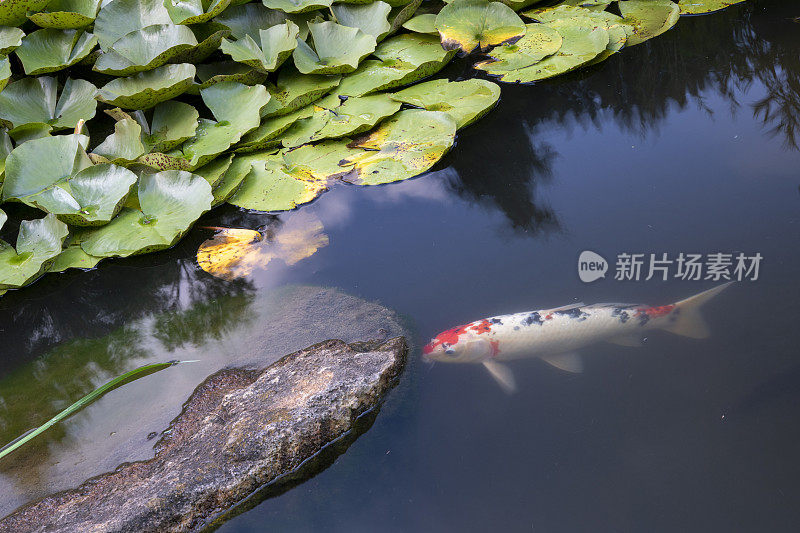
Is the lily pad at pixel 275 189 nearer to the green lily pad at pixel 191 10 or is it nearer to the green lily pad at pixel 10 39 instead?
the green lily pad at pixel 191 10

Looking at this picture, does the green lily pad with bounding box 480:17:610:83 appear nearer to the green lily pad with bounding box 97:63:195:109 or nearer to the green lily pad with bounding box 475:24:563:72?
the green lily pad with bounding box 475:24:563:72

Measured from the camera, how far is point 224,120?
4078mm

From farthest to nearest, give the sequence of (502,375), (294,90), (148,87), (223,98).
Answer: (294,90) → (223,98) → (148,87) → (502,375)

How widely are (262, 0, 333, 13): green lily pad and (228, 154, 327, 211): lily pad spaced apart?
1.41m

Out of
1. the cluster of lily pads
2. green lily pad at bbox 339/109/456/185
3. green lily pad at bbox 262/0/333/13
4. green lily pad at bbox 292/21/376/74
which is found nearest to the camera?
the cluster of lily pads

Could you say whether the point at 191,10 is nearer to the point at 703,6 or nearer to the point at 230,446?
the point at 230,446

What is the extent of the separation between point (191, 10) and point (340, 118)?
132 centimetres

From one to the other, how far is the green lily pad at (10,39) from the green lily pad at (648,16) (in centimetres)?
436

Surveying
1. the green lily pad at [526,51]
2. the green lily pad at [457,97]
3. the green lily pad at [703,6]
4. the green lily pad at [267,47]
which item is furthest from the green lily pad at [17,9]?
the green lily pad at [703,6]

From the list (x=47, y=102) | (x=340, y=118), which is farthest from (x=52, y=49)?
(x=340, y=118)

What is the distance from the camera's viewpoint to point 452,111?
416 cm

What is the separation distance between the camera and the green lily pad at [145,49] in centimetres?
394

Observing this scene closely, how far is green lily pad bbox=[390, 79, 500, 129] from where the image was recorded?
412 cm

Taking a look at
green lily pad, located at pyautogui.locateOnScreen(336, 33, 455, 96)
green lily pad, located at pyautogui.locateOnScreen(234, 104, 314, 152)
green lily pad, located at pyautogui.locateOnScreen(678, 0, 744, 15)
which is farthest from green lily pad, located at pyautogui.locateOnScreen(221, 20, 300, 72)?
green lily pad, located at pyautogui.locateOnScreen(678, 0, 744, 15)
